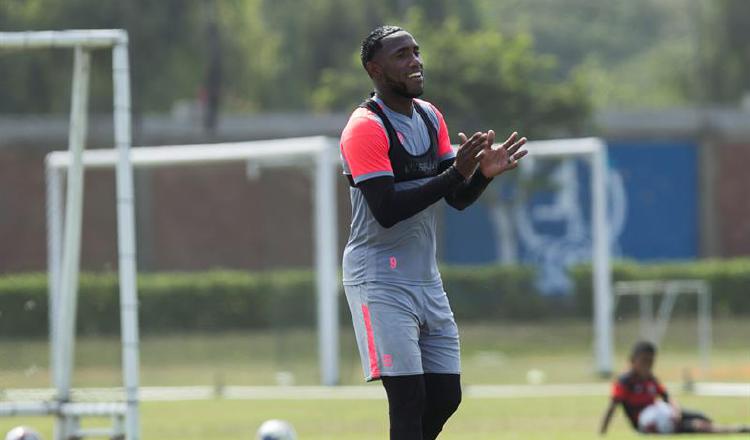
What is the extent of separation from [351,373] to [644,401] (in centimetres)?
847

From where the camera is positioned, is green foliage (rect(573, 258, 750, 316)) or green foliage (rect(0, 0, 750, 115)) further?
green foliage (rect(0, 0, 750, 115))

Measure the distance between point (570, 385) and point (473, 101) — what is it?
13996mm

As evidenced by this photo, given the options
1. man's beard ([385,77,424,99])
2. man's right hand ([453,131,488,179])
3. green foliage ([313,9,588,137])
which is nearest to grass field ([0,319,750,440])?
green foliage ([313,9,588,137])

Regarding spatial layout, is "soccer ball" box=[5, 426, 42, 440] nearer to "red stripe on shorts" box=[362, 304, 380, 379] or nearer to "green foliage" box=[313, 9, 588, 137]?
"red stripe on shorts" box=[362, 304, 380, 379]

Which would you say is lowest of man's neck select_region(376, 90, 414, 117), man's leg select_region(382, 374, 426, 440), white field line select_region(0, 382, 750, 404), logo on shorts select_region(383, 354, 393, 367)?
white field line select_region(0, 382, 750, 404)

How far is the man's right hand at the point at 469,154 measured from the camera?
22.9 ft

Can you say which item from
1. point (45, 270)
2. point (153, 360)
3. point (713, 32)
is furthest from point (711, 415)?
point (713, 32)

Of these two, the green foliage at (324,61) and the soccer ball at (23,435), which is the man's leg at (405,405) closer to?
the soccer ball at (23,435)

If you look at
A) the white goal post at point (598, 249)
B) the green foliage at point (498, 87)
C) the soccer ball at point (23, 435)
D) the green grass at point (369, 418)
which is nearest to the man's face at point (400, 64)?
the soccer ball at point (23, 435)

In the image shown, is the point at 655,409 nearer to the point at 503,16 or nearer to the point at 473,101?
the point at 473,101

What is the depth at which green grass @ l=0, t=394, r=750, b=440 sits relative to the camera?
15086mm

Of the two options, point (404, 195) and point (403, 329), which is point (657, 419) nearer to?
point (403, 329)

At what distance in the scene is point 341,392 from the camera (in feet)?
70.3

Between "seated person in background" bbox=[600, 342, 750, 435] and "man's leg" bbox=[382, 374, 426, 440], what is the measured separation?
278 inches
